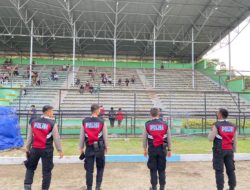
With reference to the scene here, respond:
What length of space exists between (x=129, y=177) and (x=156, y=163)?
1.67 m

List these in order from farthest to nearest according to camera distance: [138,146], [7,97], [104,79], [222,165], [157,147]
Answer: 1. [104,79]
2. [7,97]
3. [138,146]
4. [157,147]
5. [222,165]

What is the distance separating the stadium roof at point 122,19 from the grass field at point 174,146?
42.2 feet

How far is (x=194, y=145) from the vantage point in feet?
39.9

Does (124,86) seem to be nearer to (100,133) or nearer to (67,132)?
(67,132)

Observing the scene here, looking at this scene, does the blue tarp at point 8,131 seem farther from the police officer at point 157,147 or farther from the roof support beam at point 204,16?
the roof support beam at point 204,16

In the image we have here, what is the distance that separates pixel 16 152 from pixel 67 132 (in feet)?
13.0

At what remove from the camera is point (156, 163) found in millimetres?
5785

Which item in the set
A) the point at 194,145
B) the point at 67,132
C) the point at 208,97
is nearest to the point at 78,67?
the point at 208,97

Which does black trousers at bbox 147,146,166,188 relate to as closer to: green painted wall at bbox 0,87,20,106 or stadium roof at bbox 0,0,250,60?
green painted wall at bbox 0,87,20,106

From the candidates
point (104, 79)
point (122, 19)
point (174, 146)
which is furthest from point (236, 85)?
point (174, 146)

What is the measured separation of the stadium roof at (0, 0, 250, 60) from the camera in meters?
23.6

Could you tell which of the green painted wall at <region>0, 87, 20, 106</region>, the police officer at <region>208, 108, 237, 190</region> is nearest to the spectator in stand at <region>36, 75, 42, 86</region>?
the green painted wall at <region>0, 87, 20, 106</region>

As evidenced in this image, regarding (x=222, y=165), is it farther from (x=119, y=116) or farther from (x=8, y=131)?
(x=119, y=116)

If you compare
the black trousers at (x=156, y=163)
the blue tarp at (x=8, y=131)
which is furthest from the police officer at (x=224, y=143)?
the blue tarp at (x=8, y=131)
